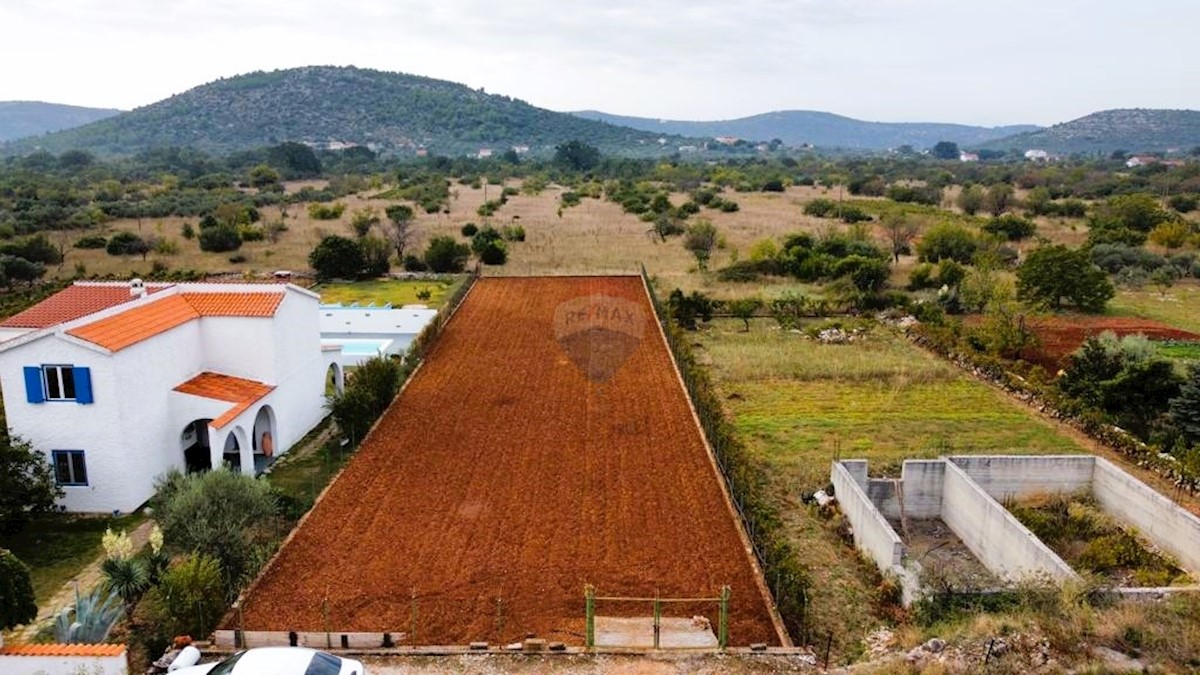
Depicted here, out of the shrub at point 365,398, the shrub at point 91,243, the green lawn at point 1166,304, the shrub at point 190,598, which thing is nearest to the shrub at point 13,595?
the shrub at point 190,598

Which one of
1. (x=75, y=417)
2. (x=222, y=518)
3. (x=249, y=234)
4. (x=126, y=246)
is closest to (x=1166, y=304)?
(x=222, y=518)

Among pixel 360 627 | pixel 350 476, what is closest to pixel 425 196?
pixel 350 476

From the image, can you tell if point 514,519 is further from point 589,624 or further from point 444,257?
point 444,257

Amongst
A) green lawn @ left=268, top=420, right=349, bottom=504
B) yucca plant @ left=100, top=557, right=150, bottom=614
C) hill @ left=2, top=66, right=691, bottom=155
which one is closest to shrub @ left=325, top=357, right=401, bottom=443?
green lawn @ left=268, top=420, right=349, bottom=504

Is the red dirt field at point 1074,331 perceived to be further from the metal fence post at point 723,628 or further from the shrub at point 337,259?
the shrub at point 337,259

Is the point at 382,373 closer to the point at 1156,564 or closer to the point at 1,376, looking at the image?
the point at 1,376

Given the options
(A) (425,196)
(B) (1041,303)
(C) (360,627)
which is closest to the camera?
(C) (360,627)
